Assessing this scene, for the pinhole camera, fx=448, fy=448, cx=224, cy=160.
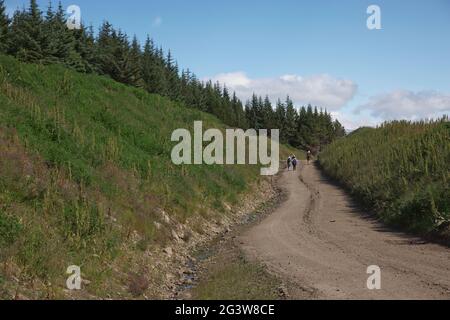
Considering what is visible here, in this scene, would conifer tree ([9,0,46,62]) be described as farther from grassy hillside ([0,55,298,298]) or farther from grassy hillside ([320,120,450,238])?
grassy hillside ([320,120,450,238])

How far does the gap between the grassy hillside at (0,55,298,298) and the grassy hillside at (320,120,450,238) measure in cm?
812

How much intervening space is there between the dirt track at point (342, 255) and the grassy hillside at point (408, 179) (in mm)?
1028

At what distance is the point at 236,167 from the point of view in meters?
34.4

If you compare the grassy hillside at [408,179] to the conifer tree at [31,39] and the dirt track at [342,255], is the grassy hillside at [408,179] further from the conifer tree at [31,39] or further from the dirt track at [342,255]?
the conifer tree at [31,39]

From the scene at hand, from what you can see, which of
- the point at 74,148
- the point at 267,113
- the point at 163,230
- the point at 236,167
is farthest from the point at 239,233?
the point at 267,113

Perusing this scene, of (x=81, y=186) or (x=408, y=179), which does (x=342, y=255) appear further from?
(x=408, y=179)

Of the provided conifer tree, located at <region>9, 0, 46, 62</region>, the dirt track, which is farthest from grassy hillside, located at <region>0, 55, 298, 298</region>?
conifer tree, located at <region>9, 0, 46, 62</region>

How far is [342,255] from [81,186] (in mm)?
8708

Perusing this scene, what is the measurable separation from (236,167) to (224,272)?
2139cm

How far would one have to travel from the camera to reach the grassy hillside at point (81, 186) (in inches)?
409

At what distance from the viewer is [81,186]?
14.6m

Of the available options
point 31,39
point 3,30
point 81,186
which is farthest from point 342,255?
point 3,30

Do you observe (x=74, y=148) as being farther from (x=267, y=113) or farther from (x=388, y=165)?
(x=267, y=113)

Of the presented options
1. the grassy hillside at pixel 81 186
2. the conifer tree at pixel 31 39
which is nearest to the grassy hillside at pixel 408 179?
the grassy hillside at pixel 81 186
